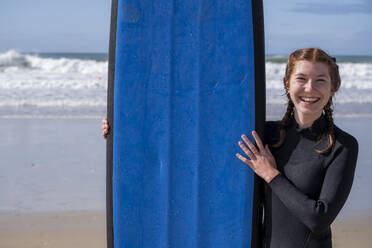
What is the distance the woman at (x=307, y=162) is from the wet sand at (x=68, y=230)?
189 cm

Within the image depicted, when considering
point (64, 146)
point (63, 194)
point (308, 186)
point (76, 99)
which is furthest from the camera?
point (76, 99)

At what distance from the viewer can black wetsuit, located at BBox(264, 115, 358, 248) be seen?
1.65 meters

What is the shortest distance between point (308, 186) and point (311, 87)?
1.09 feet

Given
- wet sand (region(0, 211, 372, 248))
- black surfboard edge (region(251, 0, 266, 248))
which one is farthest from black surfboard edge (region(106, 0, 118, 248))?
wet sand (region(0, 211, 372, 248))

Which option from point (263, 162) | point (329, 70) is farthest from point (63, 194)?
point (329, 70)

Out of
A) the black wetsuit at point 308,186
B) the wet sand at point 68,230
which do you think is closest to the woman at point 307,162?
the black wetsuit at point 308,186

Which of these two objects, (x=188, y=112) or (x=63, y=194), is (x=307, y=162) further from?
(x=63, y=194)

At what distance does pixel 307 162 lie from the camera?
1738mm

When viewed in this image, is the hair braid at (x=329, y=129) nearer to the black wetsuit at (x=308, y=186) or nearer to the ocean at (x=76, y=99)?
the black wetsuit at (x=308, y=186)

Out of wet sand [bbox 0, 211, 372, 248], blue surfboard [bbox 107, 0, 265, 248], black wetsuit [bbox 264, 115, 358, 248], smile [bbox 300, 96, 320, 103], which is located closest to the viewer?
black wetsuit [bbox 264, 115, 358, 248]

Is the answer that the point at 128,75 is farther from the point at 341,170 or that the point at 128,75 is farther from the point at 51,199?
the point at 51,199

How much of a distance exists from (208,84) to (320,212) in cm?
77

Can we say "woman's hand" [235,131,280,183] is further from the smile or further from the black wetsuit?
the smile

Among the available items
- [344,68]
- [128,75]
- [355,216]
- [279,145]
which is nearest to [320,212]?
[279,145]
